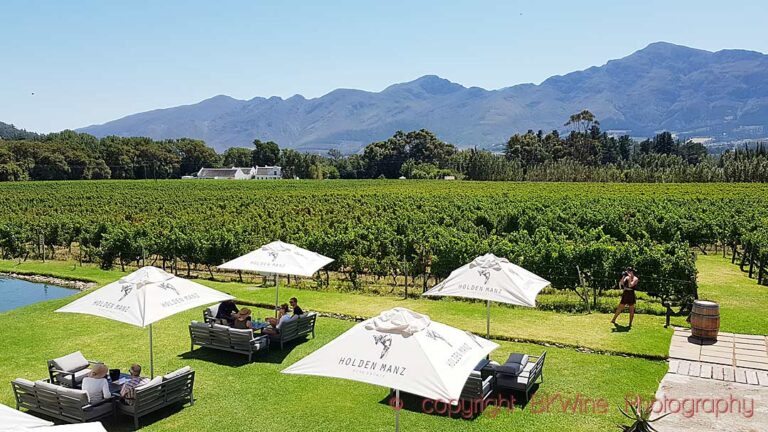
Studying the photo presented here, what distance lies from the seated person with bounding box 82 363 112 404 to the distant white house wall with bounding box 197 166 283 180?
14010 centimetres

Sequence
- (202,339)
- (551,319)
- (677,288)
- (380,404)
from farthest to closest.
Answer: (677,288)
(551,319)
(202,339)
(380,404)

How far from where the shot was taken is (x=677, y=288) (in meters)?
18.5

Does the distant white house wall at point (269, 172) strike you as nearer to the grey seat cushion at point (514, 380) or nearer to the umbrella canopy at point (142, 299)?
the umbrella canopy at point (142, 299)

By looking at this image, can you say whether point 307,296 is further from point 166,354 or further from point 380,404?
point 380,404

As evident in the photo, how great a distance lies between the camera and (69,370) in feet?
36.4

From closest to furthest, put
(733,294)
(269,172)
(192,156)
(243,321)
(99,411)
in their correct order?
(99,411) → (243,321) → (733,294) → (192,156) → (269,172)

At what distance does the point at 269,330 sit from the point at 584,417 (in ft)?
24.3

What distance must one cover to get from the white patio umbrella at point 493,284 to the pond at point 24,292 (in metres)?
17.2

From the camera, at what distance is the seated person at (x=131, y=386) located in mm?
10039

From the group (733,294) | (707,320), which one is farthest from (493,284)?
(733,294)

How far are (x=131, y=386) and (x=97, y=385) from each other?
546mm

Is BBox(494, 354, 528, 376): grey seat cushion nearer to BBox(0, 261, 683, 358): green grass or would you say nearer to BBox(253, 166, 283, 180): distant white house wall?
BBox(0, 261, 683, 358): green grass

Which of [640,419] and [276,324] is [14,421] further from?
[276,324]

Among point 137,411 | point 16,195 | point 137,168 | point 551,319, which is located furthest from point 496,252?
point 137,168
